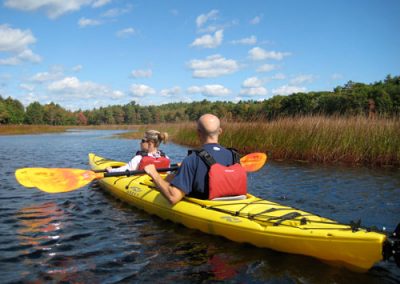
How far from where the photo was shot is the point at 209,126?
14.9 feet

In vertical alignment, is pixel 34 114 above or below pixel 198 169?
above

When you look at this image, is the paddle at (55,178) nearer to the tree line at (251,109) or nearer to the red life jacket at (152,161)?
the red life jacket at (152,161)

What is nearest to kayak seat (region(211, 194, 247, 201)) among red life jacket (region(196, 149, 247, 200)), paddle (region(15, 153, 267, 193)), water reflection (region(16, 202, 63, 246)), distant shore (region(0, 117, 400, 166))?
red life jacket (region(196, 149, 247, 200))

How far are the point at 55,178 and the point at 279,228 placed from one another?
409 centimetres

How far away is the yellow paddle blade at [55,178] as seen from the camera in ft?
20.0

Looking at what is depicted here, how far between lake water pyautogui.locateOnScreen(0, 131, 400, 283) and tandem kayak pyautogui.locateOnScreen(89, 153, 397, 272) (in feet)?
0.51

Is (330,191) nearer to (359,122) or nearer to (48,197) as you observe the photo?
(359,122)

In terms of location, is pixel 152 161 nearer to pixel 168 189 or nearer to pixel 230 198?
pixel 168 189

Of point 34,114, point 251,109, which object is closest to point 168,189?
point 251,109

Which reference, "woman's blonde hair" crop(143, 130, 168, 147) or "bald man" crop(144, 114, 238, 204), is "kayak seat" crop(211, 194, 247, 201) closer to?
"bald man" crop(144, 114, 238, 204)

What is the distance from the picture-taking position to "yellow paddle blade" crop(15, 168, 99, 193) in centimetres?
609

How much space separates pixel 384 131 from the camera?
34.2 ft

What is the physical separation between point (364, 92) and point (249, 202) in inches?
2052

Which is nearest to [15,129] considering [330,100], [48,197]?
[330,100]
